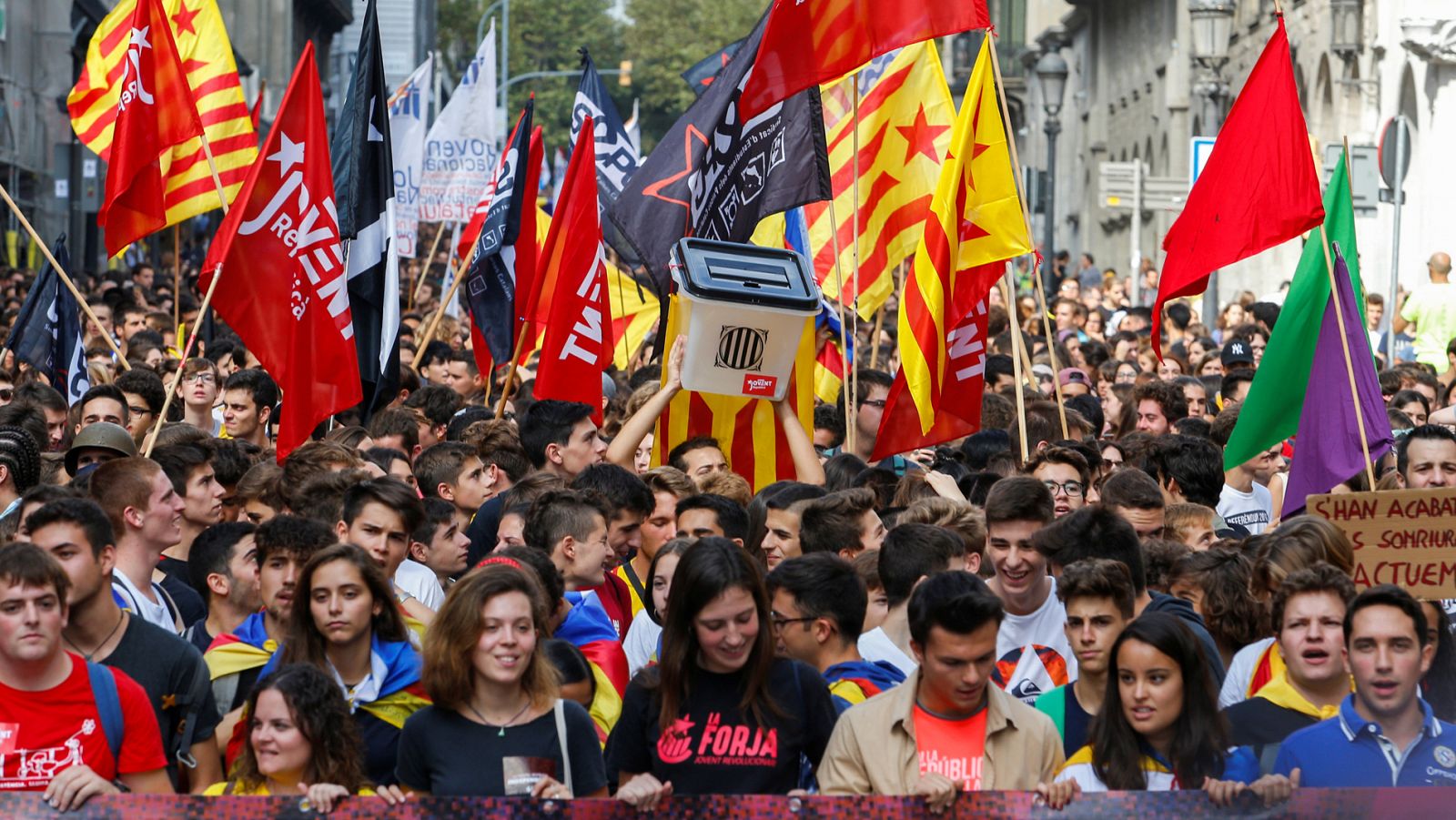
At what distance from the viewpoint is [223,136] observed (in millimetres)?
14414

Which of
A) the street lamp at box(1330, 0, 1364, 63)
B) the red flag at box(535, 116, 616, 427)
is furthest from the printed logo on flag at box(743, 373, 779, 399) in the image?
the street lamp at box(1330, 0, 1364, 63)

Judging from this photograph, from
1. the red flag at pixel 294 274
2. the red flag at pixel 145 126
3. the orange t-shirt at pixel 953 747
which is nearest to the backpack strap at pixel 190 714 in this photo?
the orange t-shirt at pixel 953 747

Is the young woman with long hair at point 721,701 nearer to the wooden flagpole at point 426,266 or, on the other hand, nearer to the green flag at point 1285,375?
the green flag at point 1285,375

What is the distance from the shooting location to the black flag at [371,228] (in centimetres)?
1032

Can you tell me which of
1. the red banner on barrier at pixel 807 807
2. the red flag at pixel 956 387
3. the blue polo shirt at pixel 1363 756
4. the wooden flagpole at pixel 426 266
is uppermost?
the wooden flagpole at pixel 426 266

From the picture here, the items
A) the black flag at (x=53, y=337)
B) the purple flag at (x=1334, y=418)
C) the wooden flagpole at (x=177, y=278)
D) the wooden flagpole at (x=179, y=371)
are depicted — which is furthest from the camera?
the wooden flagpole at (x=177, y=278)

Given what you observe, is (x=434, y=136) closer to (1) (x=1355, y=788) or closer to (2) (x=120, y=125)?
(2) (x=120, y=125)

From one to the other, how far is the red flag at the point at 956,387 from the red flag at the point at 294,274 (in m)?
2.41

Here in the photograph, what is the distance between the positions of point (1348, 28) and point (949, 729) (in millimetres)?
24656

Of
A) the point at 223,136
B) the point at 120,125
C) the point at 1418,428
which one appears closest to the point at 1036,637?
the point at 1418,428

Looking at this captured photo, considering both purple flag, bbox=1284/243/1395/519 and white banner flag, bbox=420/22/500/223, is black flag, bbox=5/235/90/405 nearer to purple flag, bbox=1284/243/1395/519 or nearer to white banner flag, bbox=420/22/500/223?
purple flag, bbox=1284/243/1395/519

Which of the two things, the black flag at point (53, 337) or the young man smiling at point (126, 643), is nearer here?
the young man smiling at point (126, 643)

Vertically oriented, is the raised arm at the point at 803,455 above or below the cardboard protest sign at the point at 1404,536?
above

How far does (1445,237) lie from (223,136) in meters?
16.0
